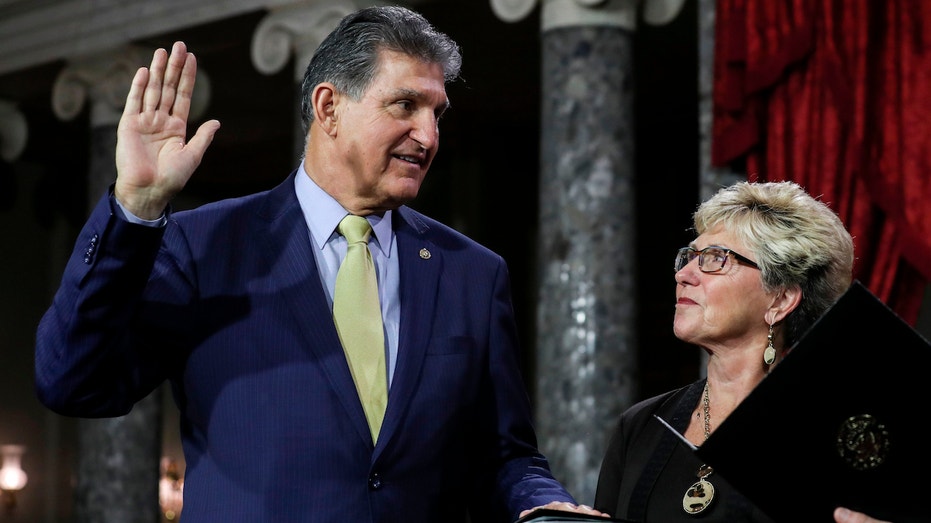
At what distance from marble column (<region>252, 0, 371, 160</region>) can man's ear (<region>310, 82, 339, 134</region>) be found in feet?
14.7

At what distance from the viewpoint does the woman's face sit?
8.98 feet

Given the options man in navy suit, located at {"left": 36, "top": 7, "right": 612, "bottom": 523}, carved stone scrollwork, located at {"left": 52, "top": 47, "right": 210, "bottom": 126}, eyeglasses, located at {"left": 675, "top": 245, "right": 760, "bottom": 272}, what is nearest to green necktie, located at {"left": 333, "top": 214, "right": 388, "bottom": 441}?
man in navy suit, located at {"left": 36, "top": 7, "right": 612, "bottom": 523}

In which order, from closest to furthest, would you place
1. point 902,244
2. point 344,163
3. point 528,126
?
point 344,163 → point 902,244 → point 528,126

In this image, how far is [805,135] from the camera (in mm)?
5332

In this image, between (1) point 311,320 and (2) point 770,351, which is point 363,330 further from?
(2) point 770,351

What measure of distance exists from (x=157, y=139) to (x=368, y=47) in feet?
1.64

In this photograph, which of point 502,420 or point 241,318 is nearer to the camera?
point 241,318

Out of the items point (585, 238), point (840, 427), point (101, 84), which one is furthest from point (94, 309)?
point (101, 84)

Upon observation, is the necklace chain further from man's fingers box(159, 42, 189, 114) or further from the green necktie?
man's fingers box(159, 42, 189, 114)

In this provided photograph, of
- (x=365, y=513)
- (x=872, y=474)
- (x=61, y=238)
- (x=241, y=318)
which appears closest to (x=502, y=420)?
(x=365, y=513)

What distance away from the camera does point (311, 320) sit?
2.33 meters

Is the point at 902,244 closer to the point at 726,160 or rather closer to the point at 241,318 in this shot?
the point at 726,160

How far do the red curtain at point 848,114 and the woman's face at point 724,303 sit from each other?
7.98 feet

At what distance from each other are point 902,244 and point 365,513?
3.44m
